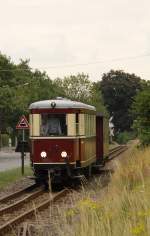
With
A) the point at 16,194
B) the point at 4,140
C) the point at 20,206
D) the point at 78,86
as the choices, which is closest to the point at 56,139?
the point at 16,194

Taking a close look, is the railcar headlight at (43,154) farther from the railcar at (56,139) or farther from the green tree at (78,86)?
the green tree at (78,86)

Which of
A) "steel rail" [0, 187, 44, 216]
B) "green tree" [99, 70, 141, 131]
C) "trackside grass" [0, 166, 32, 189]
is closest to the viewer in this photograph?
"steel rail" [0, 187, 44, 216]

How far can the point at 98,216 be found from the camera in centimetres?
964

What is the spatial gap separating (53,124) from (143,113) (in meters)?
10.4

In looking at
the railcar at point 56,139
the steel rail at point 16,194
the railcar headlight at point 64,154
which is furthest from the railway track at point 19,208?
the railcar headlight at point 64,154

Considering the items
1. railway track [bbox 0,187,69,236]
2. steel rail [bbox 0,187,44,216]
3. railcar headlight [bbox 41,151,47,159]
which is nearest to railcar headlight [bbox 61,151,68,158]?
railcar headlight [bbox 41,151,47,159]

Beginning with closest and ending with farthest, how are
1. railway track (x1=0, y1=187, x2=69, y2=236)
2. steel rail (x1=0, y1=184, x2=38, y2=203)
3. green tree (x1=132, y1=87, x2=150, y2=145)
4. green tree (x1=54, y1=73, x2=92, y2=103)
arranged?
railway track (x1=0, y1=187, x2=69, y2=236) → steel rail (x1=0, y1=184, x2=38, y2=203) → green tree (x1=132, y1=87, x2=150, y2=145) → green tree (x1=54, y1=73, x2=92, y2=103)

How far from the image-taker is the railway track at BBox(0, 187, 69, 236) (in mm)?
14794

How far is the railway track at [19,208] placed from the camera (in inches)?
582

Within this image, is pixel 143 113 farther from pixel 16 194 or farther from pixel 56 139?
pixel 16 194

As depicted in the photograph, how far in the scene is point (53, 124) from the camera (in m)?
25.0

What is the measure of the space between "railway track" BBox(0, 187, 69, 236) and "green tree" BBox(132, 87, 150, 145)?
10627 millimetres

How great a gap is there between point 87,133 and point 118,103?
8947cm

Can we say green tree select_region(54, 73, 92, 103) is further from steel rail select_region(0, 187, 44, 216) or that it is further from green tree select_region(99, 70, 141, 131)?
steel rail select_region(0, 187, 44, 216)
